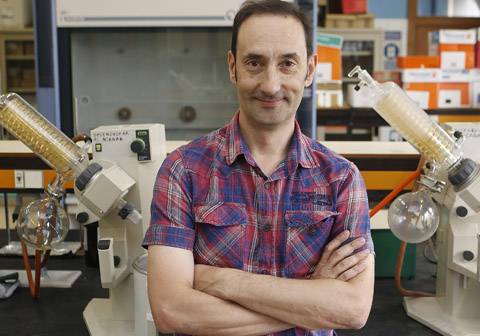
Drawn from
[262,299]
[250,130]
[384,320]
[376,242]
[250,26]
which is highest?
[250,26]

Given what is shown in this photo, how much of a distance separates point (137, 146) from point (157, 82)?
176 cm

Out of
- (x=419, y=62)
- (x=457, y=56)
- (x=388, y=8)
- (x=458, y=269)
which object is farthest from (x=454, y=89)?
(x=458, y=269)

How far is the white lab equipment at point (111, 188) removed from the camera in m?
1.63

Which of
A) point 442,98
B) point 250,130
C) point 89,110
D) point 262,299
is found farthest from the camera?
point 442,98

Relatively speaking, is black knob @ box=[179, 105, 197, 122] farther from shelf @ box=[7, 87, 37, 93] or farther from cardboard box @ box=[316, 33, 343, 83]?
shelf @ box=[7, 87, 37, 93]

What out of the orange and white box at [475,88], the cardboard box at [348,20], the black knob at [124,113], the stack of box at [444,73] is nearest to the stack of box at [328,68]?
the stack of box at [444,73]

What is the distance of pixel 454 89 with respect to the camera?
4.89 metres

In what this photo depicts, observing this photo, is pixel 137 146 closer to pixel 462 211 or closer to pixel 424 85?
pixel 462 211

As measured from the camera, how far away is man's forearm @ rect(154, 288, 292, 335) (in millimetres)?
1154

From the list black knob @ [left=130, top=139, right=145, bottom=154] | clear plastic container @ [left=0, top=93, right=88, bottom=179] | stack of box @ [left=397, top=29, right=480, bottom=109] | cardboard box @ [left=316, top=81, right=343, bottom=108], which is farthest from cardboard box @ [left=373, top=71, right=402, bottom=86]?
clear plastic container @ [left=0, top=93, right=88, bottom=179]

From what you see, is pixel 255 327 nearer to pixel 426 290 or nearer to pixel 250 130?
pixel 250 130

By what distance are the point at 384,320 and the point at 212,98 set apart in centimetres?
192

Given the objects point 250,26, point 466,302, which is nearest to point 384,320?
point 466,302

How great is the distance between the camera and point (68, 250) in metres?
2.39
